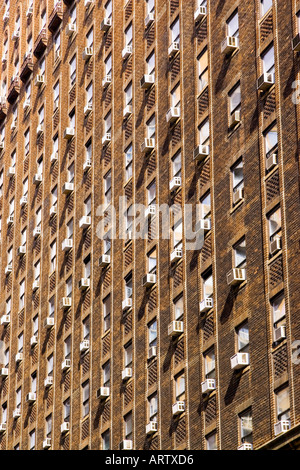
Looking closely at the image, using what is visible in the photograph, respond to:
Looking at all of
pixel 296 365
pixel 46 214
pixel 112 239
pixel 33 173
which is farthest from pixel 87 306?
pixel 296 365

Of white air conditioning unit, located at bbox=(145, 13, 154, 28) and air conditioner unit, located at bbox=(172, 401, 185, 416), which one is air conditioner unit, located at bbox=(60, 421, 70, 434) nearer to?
air conditioner unit, located at bbox=(172, 401, 185, 416)

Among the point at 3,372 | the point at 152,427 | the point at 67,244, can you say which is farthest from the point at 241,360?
the point at 3,372

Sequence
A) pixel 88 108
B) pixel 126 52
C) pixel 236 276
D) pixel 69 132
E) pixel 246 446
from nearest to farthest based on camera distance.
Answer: pixel 246 446 → pixel 236 276 → pixel 126 52 → pixel 88 108 → pixel 69 132

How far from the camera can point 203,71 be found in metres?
48.5

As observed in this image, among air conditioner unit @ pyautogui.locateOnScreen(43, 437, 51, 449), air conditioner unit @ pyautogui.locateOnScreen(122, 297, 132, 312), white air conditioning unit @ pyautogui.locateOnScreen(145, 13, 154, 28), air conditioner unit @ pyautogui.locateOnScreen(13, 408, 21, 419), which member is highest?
white air conditioning unit @ pyautogui.locateOnScreen(145, 13, 154, 28)

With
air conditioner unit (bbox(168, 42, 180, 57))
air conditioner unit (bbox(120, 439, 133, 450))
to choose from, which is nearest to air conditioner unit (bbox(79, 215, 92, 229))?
air conditioner unit (bbox(168, 42, 180, 57))

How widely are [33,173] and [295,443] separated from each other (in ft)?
120

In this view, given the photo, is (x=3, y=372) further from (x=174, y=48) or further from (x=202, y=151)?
(x=202, y=151)

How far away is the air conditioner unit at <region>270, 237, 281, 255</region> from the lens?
131ft

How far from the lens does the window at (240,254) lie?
42531 mm

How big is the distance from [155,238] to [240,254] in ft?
26.2

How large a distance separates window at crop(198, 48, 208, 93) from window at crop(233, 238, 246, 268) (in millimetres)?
8114

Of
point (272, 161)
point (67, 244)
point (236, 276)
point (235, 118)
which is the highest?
point (67, 244)

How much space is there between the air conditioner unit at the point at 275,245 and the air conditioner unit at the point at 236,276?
6.44ft
